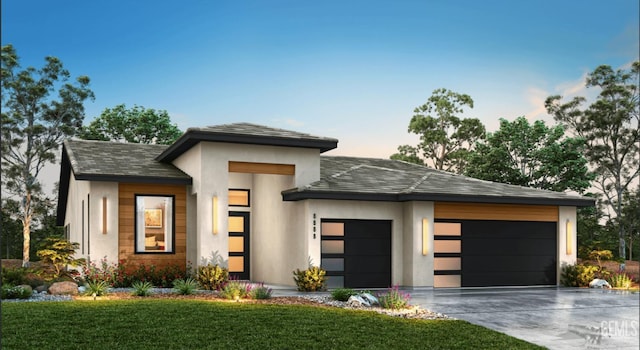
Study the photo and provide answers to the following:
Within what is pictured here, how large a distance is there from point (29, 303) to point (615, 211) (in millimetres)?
27905

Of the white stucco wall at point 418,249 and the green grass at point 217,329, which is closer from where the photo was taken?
the green grass at point 217,329

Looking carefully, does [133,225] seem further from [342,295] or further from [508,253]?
[508,253]

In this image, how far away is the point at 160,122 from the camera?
114 feet

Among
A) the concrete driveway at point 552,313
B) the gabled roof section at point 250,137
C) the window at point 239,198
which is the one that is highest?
the gabled roof section at point 250,137

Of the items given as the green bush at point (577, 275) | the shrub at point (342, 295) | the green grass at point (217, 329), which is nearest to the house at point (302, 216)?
the green bush at point (577, 275)

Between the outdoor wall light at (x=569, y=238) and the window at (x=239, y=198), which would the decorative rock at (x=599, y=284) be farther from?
the window at (x=239, y=198)

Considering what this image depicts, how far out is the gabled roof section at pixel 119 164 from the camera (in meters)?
16.5

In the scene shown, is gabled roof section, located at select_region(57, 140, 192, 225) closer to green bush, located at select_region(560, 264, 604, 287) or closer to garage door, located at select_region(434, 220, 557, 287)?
garage door, located at select_region(434, 220, 557, 287)

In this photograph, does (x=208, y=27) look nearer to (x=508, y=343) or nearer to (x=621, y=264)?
(x=508, y=343)

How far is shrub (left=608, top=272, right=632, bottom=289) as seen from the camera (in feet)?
59.1

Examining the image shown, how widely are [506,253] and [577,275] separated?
2.25 metres

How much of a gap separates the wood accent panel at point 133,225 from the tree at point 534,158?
17015 millimetres

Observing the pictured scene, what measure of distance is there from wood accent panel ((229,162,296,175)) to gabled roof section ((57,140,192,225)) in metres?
1.44

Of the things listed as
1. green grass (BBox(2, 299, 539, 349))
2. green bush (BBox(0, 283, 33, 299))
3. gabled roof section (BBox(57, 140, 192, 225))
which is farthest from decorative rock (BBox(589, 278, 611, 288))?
green bush (BBox(0, 283, 33, 299))
